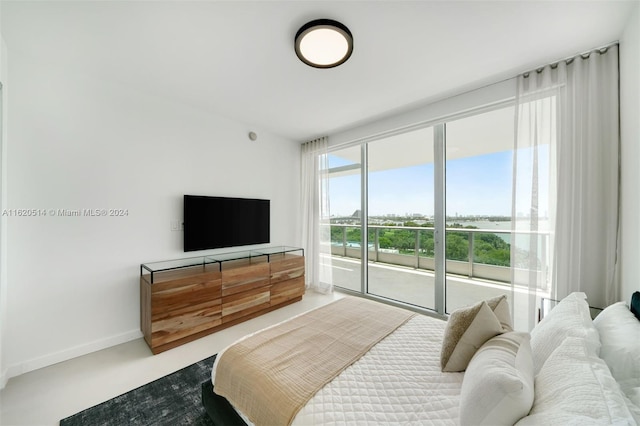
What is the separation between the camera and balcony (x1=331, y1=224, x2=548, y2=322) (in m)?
2.85

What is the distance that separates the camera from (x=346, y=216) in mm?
4148

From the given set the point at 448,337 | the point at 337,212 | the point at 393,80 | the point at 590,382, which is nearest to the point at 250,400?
the point at 448,337

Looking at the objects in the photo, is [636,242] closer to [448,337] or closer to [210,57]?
[448,337]

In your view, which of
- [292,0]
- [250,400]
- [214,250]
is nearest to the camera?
[250,400]

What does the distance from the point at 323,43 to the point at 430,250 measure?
2.72 meters

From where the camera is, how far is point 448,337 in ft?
4.23

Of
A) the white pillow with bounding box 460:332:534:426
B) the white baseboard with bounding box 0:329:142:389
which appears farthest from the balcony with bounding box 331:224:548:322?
the white baseboard with bounding box 0:329:142:389

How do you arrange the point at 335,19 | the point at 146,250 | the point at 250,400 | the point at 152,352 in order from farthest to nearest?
the point at 146,250, the point at 152,352, the point at 335,19, the point at 250,400

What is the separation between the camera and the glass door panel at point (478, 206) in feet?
8.84

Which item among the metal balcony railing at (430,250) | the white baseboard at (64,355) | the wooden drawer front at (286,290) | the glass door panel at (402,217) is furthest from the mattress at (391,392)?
the glass door panel at (402,217)

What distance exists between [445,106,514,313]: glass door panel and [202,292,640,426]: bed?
1.46m

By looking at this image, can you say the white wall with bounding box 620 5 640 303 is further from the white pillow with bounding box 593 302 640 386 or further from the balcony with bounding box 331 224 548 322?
the white pillow with bounding box 593 302 640 386

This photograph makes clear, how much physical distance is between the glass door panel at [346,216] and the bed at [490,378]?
8.18 ft

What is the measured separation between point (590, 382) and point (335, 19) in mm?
2216
